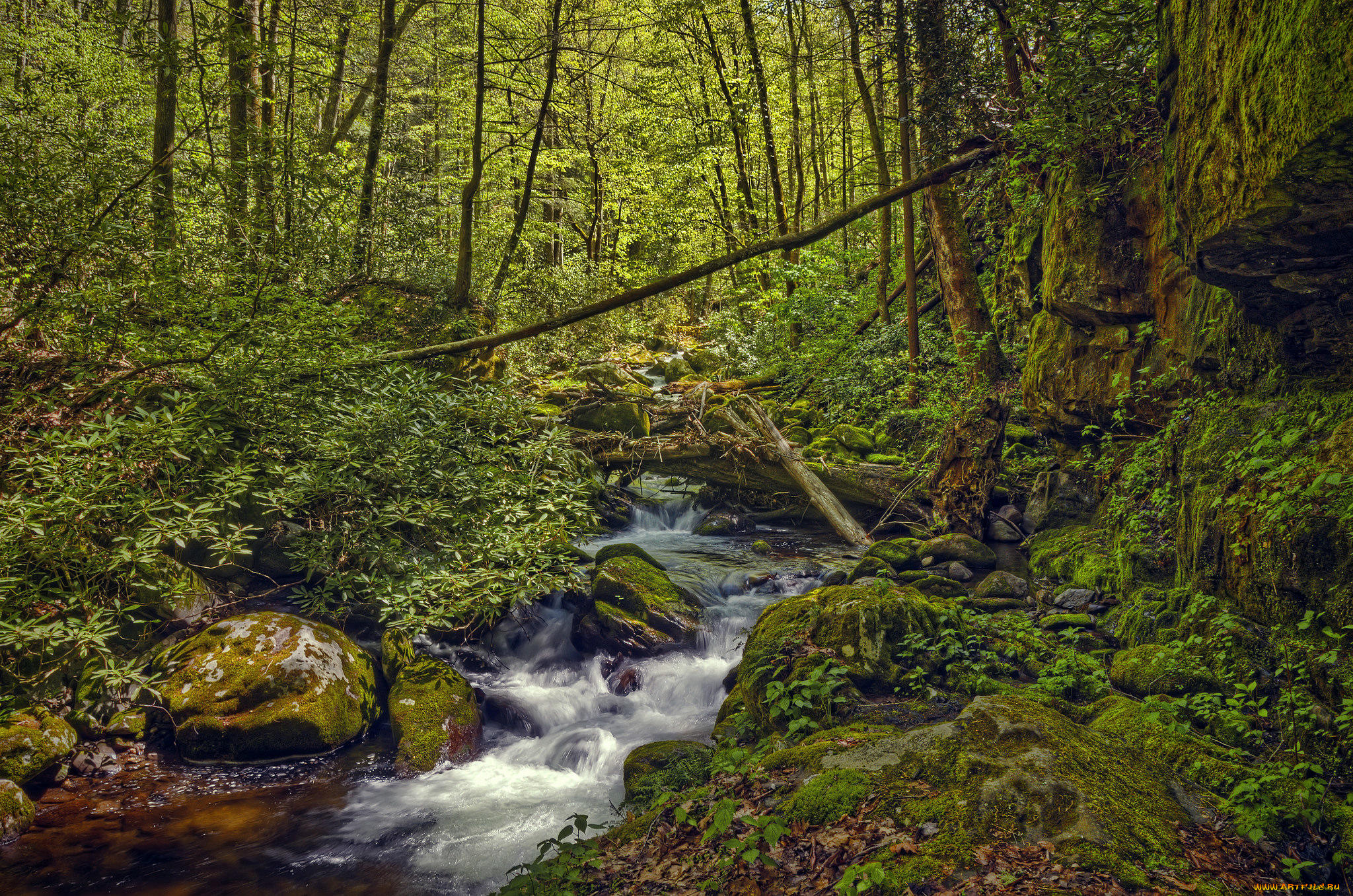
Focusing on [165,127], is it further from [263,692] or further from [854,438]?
[854,438]

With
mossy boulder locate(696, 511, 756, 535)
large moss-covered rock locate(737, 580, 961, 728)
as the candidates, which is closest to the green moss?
large moss-covered rock locate(737, 580, 961, 728)

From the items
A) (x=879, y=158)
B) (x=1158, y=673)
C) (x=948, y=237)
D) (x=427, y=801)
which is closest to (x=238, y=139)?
(x=427, y=801)

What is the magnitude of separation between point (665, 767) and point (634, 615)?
3066 mm

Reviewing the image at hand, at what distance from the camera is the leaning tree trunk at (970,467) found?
27.5 feet

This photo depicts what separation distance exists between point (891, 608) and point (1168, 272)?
13.7 ft

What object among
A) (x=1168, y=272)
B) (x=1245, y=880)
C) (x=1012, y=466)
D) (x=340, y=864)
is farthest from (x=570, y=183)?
(x=1245, y=880)

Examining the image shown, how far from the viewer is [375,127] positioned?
11.1 meters

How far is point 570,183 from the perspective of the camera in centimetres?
2355

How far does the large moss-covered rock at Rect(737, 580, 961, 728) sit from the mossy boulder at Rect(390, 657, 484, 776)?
283cm

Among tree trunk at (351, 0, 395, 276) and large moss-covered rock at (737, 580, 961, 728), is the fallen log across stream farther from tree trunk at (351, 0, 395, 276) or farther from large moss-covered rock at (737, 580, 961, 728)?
tree trunk at (351, 0, 395, 276)

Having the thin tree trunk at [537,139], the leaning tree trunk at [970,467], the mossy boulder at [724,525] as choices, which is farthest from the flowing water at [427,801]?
the thin tree trunk at [537,139]

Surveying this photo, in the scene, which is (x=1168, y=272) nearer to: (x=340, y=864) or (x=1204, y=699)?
(x=1204, y=699)

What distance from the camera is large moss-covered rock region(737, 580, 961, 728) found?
209 inches

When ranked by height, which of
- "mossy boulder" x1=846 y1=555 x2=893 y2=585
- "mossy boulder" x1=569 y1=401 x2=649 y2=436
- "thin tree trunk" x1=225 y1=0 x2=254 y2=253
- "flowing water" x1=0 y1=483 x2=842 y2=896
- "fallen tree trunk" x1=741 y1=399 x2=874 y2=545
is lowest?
"flowing water" x1=0 y1=483 x2=842 y2=896
